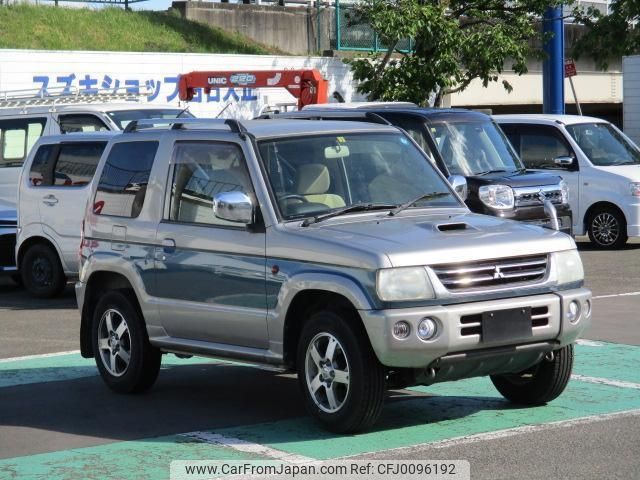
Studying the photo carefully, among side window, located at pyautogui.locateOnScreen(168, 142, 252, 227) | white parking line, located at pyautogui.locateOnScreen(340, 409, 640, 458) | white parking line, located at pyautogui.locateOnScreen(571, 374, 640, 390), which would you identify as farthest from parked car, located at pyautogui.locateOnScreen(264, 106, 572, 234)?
white parking line, located at pyautogui.locateOnScreen(340, 409, 640, 458)

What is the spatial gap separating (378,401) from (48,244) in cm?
934

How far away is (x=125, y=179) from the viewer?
376 inches

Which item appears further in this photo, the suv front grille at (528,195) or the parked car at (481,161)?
the suv front grille at (528,195)

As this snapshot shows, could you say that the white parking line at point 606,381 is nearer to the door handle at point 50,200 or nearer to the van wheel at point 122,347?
the van wheel at point 122,347

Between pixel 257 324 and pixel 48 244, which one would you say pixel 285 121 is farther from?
pixel 48 244

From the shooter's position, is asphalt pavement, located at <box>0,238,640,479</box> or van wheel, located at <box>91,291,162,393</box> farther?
van wheel, located at <box>91,291,162,393</box>

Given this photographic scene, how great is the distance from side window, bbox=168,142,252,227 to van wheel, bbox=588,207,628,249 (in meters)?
11.6

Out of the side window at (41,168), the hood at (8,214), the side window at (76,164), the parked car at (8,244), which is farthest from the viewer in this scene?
the hood at (8,214)

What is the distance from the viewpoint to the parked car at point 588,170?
19144 millimetres

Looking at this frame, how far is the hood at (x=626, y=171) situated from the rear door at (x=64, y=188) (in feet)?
26.5

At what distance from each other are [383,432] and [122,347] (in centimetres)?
248

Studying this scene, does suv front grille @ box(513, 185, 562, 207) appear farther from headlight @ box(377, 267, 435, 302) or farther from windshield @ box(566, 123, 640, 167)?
headlight @ box(377, 267, 435, 302)

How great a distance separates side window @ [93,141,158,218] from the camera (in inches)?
368

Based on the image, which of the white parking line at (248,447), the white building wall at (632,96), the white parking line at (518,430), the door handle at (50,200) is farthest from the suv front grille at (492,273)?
the white building wall at (632,96)
